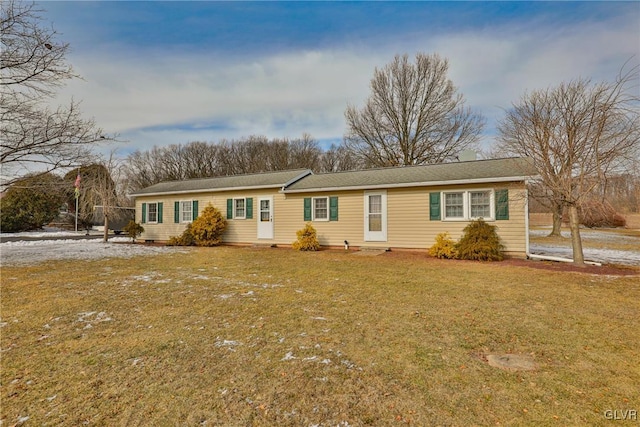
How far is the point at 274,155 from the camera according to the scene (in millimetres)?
32250

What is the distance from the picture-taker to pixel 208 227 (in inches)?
606

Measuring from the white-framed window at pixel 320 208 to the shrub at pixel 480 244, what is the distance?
568 centimetres

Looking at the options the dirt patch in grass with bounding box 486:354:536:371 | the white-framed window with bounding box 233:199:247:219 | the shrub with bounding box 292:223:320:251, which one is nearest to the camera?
the dirt patch in grass with bounding box 486:354:536:371

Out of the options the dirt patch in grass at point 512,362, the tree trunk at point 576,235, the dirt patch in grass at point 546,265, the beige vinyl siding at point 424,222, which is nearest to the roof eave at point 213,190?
the beige vinyl siding at point 424,222

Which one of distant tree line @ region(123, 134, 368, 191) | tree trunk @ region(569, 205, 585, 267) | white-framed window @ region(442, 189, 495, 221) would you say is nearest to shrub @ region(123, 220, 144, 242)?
distant tree line @ region(123, 134, 368, 191)

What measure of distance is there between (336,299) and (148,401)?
3475mm

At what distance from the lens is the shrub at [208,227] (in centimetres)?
1546

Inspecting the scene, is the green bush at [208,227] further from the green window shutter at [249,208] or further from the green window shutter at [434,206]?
the green window shutter at [434,206]

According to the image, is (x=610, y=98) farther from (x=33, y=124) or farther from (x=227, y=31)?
(x=33, y=124)

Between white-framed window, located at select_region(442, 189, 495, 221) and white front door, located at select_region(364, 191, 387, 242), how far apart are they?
2.38 m

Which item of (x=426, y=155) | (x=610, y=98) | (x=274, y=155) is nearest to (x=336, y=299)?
(x=610, y=98)

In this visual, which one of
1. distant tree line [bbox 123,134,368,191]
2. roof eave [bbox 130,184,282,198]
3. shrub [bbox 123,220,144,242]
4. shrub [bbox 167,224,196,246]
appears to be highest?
distant tree line [bbox 123,134,368,191]

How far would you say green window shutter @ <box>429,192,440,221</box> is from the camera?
38.5 ft

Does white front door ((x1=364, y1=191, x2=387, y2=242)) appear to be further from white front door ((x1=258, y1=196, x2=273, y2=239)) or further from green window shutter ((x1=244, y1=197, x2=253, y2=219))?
green window shutter ((x1=244, y1=197, x2=253, y2=219))
